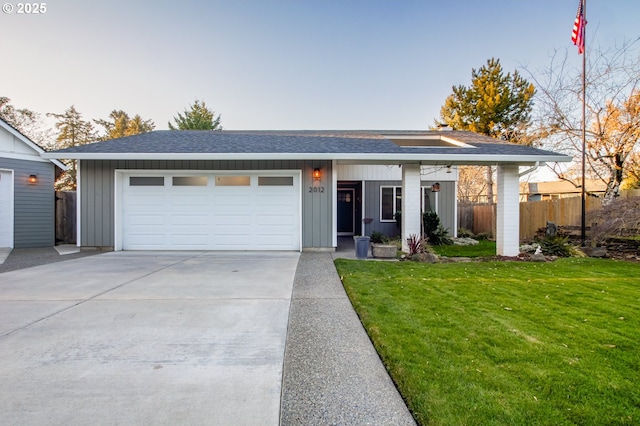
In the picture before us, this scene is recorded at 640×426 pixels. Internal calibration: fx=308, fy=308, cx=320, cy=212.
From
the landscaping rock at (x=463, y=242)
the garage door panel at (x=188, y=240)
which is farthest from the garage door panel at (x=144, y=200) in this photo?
the landscaping rock at (x=463, y=242)

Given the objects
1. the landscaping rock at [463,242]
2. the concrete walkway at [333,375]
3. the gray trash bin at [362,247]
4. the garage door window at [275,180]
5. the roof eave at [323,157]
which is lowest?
the concrete walkway at [333,375]

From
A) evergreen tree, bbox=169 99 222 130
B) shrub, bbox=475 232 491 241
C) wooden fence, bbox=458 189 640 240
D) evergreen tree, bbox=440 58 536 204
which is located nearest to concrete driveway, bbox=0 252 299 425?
wooden fence, bbox=458 189 640 240

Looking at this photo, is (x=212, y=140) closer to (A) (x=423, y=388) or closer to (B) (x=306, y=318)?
(B) (x=306, y=318)

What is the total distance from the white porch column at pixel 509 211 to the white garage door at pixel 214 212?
17.0 ft

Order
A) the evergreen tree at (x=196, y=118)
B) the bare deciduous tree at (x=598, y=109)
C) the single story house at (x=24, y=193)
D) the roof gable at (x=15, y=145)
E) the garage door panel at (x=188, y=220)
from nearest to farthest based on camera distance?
1. the garage door panel at (x=188, y=220)
2. the roof gable at (x=15, y=145)
3. the single story house at (x=24, y=193)
4. the bare deciduous tree at (x=598, y=109)
5. the evergreen tree at (x=196, y=118)

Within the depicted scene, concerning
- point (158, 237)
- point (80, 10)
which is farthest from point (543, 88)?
point (80, 10)

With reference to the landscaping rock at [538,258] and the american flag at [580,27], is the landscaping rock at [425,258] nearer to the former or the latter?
the landscaping rock at [538,258]

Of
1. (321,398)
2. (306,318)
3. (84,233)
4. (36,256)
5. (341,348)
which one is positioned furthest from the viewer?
(84,233)

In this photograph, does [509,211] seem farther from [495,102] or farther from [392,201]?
[495,102]

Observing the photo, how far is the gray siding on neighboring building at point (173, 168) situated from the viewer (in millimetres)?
8211

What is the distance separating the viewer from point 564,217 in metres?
9.66

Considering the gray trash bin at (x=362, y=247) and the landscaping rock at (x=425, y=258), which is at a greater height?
the gray trash bin at (x=362, y=247)

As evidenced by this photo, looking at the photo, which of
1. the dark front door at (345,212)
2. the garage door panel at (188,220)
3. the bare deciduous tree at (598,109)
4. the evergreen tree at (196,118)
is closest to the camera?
the garage door panel at (188,220)

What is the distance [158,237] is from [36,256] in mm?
2711
